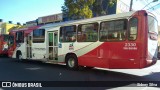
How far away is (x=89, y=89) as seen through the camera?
27.3ft

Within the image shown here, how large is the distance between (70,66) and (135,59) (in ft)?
14.9

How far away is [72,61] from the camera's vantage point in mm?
13469

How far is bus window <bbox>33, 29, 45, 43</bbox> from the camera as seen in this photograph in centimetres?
1582

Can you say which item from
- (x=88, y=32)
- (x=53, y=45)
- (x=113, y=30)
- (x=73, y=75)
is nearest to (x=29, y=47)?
(x=53, y=45)

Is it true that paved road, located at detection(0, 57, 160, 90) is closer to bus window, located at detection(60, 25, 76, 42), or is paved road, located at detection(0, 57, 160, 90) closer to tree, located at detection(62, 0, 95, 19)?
bus window, located at detection(60, 25, 76, 42)

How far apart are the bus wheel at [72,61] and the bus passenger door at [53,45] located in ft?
4.22

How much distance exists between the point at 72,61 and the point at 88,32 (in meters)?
2.04

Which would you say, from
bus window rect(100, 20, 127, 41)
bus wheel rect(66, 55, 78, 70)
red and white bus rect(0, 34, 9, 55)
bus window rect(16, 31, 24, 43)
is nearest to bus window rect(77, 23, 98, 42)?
bus window rect(100, 20, 127, 41)

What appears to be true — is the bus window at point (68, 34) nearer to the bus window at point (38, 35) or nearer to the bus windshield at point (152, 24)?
the bus window at point (38, 35)

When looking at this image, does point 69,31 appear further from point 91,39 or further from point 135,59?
point 135,59

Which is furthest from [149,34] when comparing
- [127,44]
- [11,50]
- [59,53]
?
[11,50]

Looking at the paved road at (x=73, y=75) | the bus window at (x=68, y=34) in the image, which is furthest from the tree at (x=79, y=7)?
the paved road at (x=73, y=75)

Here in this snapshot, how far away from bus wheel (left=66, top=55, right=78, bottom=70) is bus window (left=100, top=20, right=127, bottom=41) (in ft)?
7.62

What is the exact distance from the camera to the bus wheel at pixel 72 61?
13170 millimetres
